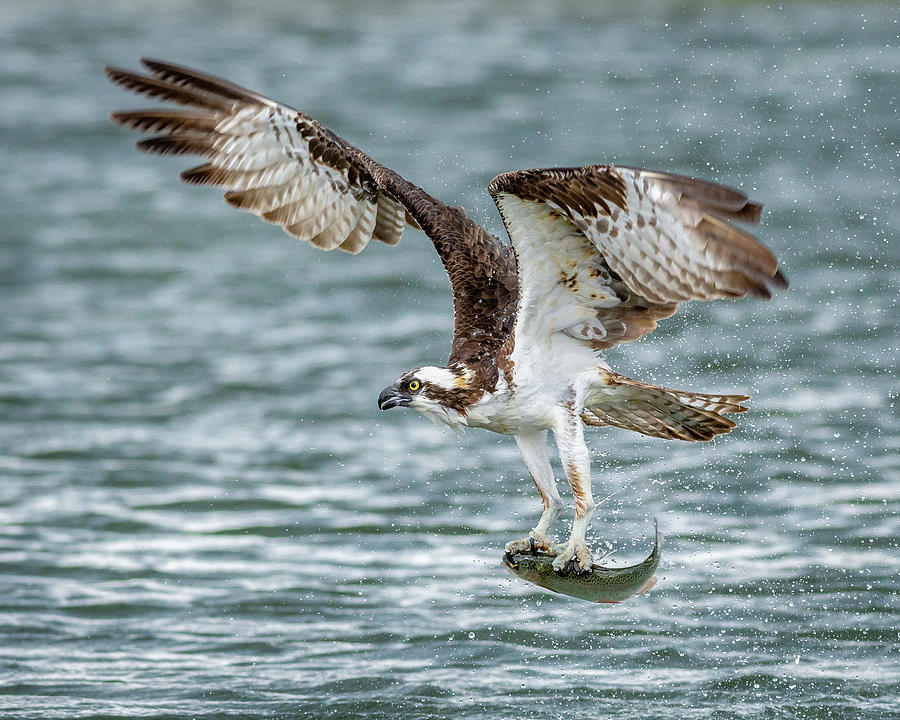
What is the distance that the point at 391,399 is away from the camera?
742 cm

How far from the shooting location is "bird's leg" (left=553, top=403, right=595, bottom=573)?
7176 millimetres

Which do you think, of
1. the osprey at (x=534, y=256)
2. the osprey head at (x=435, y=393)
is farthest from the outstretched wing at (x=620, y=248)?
the osprey head at (x=435, y=393)

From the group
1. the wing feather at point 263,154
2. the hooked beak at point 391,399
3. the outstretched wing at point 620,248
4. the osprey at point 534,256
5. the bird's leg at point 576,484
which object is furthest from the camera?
the wing feather at point 263,154

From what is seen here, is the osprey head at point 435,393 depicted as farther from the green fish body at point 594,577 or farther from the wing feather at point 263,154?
the wing feather at point 263,154

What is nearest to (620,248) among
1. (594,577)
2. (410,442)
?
(594,577)

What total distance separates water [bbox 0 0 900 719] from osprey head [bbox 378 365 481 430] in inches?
72.3

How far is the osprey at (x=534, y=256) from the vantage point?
6.48 metres

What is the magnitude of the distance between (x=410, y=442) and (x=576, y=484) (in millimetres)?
5191

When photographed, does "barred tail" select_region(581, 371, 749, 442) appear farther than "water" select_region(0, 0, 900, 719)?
No

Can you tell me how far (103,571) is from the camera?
10484 mm

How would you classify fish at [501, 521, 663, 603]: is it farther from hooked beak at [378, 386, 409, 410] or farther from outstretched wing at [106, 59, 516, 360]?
outstretched wing at [106, 59, 516, 360]

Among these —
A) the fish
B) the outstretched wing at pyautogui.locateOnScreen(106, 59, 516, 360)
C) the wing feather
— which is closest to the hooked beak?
the outstretched wing at pyautogui.locateOnScreen(106, 59, 516, 360)

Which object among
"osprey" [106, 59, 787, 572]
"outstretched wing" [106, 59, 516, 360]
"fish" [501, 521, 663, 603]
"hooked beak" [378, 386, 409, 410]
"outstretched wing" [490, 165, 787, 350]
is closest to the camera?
"outstretched wing" [490, 165, 787, 350]

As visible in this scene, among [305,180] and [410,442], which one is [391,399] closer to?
[305,180]
